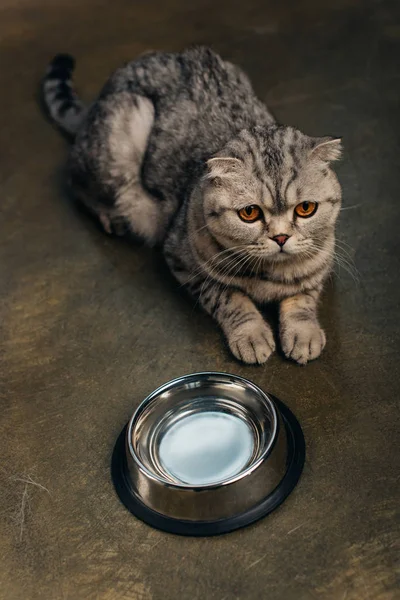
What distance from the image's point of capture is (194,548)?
1842mm

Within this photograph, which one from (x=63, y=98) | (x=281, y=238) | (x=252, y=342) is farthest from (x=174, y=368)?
(x=63, y=98)

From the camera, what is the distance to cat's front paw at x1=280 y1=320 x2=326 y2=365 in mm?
2264

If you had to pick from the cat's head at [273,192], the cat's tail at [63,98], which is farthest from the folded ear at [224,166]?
the cat's tail at [63,98]

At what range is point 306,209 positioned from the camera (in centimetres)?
217

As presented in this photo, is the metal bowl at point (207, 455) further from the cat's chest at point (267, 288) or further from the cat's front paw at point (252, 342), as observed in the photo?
the cat's chest at point (267, 288)

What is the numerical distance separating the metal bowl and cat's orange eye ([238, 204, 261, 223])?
43 cm

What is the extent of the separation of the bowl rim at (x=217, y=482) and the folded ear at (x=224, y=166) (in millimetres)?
544

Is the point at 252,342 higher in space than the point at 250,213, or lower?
lower

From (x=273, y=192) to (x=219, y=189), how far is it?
6.3 inches

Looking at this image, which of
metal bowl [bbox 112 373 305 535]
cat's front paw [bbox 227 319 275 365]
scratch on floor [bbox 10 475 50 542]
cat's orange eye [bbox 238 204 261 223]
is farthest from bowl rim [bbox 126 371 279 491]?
cat's orange eye [bbox 238 204 261 223]

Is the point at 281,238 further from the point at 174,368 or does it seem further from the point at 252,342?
the point at 174,368

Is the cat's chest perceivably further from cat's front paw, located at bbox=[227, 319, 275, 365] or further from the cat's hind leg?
the cat's hind leg

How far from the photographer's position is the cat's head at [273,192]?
2121 mm

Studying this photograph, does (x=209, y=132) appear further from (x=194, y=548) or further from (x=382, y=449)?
(x=194, y=548)
